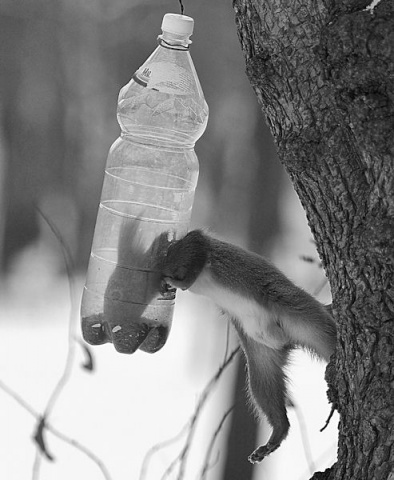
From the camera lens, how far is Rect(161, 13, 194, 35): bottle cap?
2.36 meters

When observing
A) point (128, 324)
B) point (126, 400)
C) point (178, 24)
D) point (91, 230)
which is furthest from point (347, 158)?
point (91, 230)

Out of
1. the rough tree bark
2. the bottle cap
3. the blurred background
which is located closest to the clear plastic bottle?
the bottle cap

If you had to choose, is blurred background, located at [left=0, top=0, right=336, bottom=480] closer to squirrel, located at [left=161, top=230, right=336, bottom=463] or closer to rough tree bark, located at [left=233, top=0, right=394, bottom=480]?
squirrel, located at [left=161, top=230, right=336, bottom=463]

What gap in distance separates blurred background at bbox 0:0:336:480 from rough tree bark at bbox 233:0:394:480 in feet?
9.58

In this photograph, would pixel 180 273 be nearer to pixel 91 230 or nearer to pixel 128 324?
pixel 128 324

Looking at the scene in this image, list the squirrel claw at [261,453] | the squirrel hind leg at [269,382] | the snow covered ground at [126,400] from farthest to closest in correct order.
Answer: the snow covered ground at [126,400], the squirrel hind leg at [269,382], the squirrel claw at [261,453]

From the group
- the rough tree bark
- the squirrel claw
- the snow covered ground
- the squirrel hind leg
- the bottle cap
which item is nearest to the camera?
the rough tree bark

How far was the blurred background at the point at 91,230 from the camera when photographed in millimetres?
5289

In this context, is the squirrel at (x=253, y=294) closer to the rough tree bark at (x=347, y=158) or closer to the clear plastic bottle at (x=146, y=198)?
the clear plastic bottle at (x=146, y=198)

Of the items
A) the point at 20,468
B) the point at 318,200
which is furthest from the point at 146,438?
the point at 318,200

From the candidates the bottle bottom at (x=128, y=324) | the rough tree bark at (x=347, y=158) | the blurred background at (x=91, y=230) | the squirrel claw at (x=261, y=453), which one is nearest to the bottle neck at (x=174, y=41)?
the rough tree bark at (x=347, y=158)

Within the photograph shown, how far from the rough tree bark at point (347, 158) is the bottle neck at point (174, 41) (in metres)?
0.53

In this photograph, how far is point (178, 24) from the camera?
237 centimetres

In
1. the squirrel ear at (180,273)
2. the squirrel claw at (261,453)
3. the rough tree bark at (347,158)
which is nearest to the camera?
the rough tree bark at (347,158)
